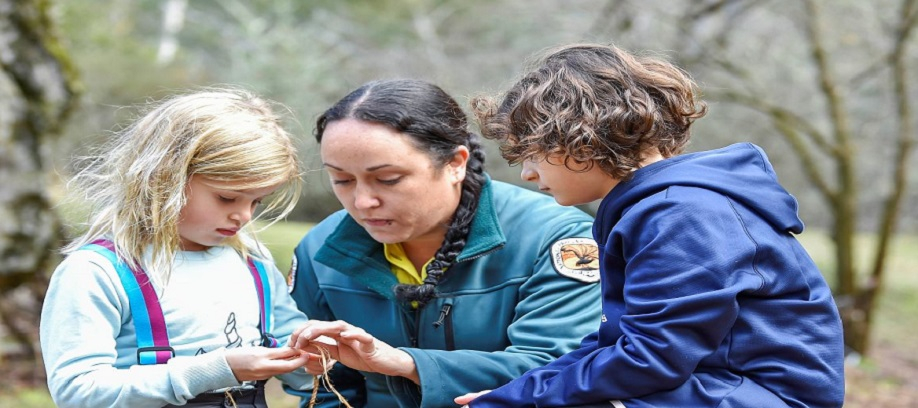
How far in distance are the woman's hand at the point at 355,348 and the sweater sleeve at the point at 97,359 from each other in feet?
0.66

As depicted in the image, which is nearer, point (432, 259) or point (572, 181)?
point (572, 181)

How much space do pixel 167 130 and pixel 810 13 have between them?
6243 mm

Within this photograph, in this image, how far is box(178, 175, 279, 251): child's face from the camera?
7.71 feet

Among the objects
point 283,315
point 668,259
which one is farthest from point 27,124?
point 668,259

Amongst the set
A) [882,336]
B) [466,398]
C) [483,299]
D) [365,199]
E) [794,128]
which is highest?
[365,199]

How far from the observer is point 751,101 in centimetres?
724

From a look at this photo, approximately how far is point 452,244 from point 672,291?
3.05 feet

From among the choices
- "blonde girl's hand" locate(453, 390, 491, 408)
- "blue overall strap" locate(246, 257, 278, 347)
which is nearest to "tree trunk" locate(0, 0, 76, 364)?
"blue overall strap" locate(246, 257, 278, 347)

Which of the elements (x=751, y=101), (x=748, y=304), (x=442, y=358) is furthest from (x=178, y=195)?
(x=751, y=101)

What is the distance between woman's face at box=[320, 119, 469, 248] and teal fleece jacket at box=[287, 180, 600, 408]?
16 cm

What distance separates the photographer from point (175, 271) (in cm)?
234

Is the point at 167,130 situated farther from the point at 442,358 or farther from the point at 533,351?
the point at 533,351

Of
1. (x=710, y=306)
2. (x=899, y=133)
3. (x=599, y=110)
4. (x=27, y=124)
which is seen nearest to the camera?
(x=710, y=306)

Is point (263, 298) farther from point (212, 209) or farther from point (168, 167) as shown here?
point (168, 167)
